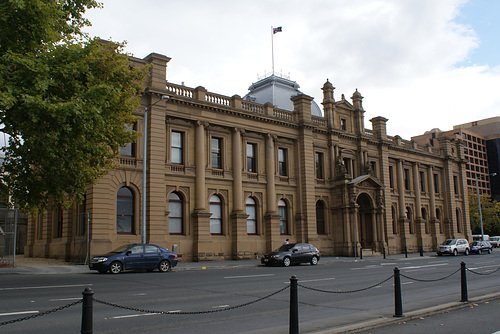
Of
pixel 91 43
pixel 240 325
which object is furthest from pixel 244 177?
pixel 240 325

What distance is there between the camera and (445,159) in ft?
193

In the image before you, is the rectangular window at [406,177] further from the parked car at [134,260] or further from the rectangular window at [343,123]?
the parked car at [134,260]

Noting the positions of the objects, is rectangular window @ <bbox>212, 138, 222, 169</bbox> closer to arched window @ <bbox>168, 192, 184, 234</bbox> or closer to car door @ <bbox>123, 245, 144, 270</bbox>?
arched window @ <bbox>168, 192, 184, 234</bbox>

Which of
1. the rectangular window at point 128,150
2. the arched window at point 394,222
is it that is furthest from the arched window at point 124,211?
the arched window at point 394,222

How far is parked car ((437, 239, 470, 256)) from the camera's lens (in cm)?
→ 4327

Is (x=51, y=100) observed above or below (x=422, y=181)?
below

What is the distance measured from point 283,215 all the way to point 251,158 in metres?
5.58

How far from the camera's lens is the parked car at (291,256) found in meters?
27.9

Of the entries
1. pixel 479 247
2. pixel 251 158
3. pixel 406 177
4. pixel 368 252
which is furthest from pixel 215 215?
pixel 479 247

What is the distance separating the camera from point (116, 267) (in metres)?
21.3

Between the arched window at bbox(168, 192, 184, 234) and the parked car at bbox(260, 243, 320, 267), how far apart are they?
253 inches

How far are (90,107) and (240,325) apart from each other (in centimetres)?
988

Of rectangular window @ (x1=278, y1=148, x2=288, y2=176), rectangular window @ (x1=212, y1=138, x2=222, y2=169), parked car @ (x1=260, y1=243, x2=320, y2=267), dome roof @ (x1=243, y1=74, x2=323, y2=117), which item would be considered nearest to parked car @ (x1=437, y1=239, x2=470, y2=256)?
rectangular window @ (x1=278, y1=148, x2=288, y2=176)

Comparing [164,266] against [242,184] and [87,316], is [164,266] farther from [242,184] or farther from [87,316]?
[87,316]
